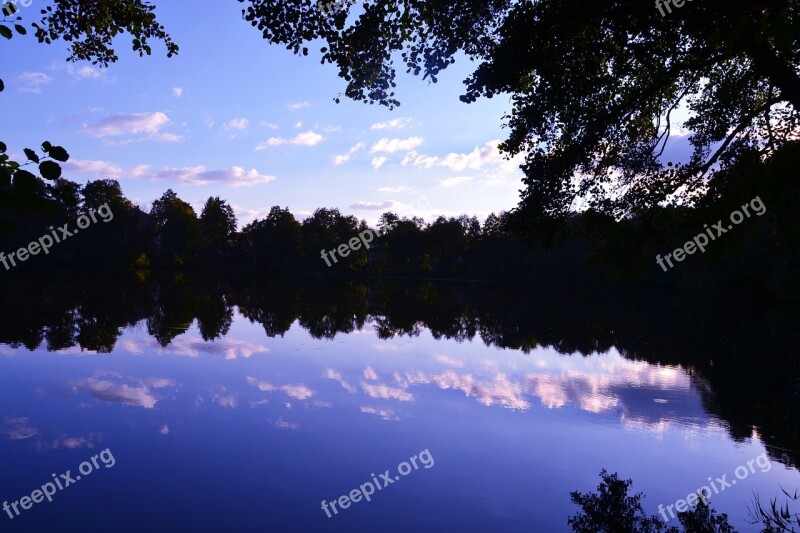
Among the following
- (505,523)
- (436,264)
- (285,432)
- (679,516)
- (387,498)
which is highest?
(436,264)

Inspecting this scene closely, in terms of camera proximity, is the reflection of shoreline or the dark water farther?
the reflection of shoreline

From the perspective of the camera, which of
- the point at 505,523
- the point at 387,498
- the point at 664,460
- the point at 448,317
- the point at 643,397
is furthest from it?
the point at 448,317

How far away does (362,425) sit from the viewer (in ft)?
35.5

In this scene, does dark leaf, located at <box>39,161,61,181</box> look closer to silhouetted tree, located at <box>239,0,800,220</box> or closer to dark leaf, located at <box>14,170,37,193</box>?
dark leaf, located at <box>14,170,37,193</box>

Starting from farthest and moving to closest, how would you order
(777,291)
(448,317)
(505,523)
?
1. (448,317)
2. (505,523)
3. (777,291)

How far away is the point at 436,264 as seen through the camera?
110688 millimetres

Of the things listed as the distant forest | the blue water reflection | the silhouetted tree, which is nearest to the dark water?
the blue water reflection

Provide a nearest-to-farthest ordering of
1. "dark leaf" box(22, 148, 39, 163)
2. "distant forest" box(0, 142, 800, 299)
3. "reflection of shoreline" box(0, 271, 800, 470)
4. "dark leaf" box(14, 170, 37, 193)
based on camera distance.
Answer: "dark leaf" box(14, 170, 37, 193) < "dark leaf" box(22, 148, 39, 163) < "reflection of shoreline" box(0, 271, 800, 470) < "distant forest" box(0, 142, 800, 299)

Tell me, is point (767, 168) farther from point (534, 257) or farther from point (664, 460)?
point (534, 257)

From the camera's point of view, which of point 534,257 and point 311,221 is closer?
point 534,257

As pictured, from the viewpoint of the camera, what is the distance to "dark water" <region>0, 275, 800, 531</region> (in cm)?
718


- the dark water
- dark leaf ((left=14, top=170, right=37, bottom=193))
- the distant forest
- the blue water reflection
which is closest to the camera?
dark leaf ((left=14, top=170, right=37, bottom=193))

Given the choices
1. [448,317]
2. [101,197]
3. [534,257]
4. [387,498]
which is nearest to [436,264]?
[534,257]

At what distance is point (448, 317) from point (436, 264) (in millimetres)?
79191
